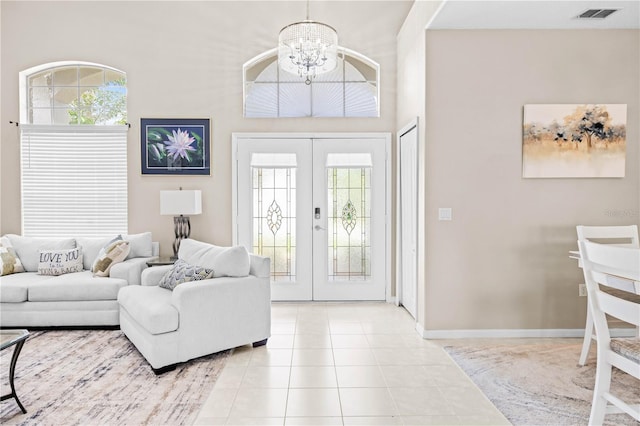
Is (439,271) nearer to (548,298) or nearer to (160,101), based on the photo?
(548,298)

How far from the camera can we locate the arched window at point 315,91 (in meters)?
Answer: 5.28

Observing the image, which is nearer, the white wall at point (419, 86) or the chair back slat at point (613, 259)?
the chair back slat at point (613, 259)

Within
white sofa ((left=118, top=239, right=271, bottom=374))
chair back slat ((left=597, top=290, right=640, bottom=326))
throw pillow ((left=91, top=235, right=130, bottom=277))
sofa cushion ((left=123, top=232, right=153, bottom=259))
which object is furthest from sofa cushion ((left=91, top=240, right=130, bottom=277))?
chair back slat ((left=597, top=290, right=640, bottom=326))

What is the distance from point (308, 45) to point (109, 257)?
2938 mm

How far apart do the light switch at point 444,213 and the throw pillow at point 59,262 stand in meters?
3.83

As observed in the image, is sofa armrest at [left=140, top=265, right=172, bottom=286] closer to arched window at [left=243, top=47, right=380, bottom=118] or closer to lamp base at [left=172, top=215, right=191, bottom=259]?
lamp base at [left=172, top=215, right=191, bottom=259]

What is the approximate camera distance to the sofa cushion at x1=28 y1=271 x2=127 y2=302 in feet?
13.4

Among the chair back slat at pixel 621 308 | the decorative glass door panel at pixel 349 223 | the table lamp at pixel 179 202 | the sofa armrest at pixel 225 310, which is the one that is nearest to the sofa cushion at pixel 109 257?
the table lamp at pixel 179 202

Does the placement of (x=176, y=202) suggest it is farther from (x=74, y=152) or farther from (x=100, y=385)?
(x=100, y=385)

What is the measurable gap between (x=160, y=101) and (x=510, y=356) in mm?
4616

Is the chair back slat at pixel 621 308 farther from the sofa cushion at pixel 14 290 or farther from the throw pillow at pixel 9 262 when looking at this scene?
the throw pillow at pixel 9 262

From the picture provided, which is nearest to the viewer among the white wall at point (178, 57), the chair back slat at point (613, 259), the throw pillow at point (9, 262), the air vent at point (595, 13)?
the chair back slat at point (613, 259)

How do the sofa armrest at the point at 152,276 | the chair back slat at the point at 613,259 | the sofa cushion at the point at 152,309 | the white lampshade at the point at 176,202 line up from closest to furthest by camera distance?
the chair back slat at the point at 613,259 < the sofa cushion at the point at 152,309 < the sofa armrest at the point at 152,276 < the white lampshade at the point at 176,202

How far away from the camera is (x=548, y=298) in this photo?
394 cm
